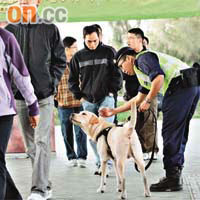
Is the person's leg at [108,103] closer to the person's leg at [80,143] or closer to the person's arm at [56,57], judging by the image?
the person's leg at [80,143]

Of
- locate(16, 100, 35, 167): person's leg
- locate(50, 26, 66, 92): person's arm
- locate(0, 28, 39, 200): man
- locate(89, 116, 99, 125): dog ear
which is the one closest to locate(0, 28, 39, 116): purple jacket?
locate(0, 28, 39, 200): man

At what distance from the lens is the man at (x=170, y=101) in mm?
4527

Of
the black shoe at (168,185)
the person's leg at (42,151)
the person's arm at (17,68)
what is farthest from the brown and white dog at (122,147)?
the person's arm at (17,68)

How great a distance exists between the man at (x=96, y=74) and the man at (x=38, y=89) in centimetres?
157

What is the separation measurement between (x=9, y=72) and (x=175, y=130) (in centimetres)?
177

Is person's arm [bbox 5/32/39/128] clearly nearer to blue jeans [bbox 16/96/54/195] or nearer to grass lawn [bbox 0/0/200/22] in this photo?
blue jeans [bbox 16/96/54/195]

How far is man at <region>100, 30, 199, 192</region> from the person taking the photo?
14.9 ft

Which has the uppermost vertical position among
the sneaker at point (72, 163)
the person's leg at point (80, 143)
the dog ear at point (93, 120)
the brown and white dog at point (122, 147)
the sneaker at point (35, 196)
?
the dog ear at point (93, 120)

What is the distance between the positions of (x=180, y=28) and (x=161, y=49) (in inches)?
32.7

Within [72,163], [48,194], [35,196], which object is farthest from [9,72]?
[72,163]

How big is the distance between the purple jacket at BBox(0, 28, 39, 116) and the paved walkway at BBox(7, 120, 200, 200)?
1393mm

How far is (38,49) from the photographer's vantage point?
4.23 meters

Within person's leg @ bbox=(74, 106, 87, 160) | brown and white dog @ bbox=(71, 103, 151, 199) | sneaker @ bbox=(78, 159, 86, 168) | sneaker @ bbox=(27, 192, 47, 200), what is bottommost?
sneaker @ bbox=(78, 159, 86, 168)

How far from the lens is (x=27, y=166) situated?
6641 millimetres
